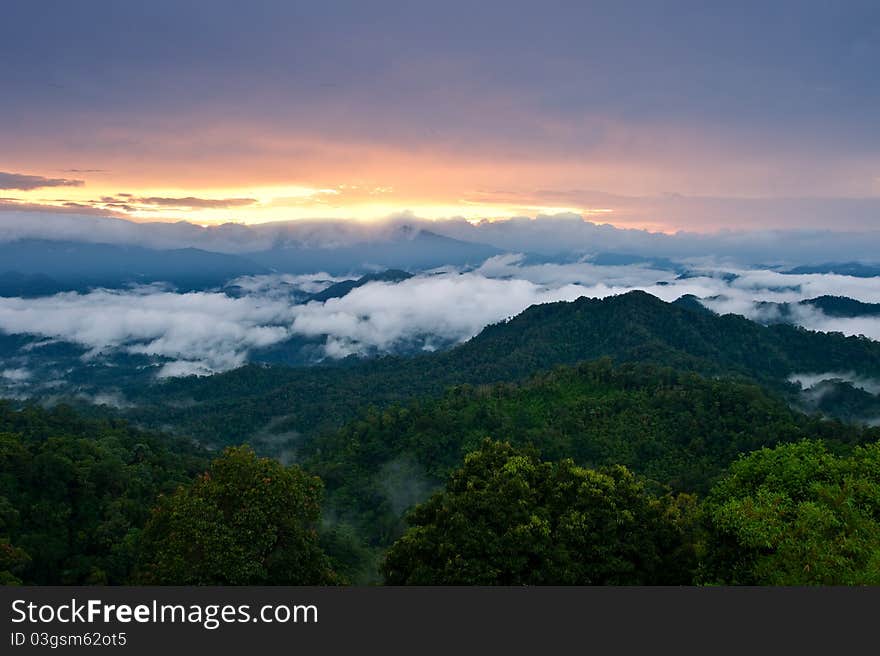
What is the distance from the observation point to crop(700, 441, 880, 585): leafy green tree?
1387 cm

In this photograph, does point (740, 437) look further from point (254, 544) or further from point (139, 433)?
point (139, 433)

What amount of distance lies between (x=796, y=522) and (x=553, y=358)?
113 meters

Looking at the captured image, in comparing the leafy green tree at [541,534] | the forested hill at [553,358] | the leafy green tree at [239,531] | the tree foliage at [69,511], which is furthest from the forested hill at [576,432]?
the leafy green tree at [239,531]

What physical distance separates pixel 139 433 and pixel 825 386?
10599 cm

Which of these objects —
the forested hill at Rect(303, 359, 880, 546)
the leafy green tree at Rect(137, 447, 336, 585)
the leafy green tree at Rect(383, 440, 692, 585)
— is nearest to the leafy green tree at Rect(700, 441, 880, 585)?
the leafy green tree at Rect(383, 440, 692, 585)

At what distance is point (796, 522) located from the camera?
1479cm

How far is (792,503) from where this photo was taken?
52.3 feet

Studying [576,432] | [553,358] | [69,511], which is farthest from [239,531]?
[553,358]

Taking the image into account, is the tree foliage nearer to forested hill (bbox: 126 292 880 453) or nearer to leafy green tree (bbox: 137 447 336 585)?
leafy green tree (bbox: 137 447 336 585)

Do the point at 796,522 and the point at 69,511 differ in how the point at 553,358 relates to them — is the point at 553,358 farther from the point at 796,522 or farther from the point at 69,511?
the point at 796,522

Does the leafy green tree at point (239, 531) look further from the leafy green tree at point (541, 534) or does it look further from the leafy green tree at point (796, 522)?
the leafy green tree at point (796, 522)

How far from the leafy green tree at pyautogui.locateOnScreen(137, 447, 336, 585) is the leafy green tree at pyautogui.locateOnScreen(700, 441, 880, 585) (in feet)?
43.5

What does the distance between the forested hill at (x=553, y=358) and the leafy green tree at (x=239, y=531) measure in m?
92.2

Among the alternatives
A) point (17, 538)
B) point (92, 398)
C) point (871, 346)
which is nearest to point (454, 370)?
point (871, 346)
